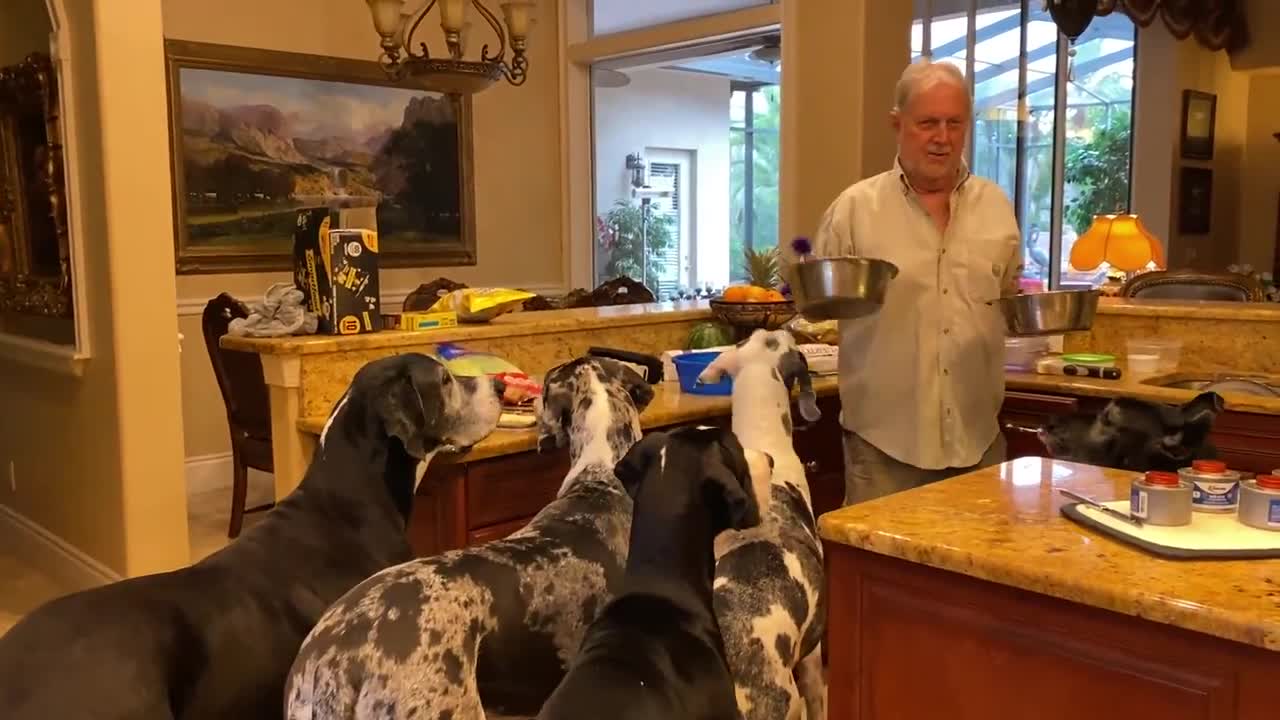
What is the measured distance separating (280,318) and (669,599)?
1.84 metres

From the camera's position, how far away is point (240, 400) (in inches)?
195

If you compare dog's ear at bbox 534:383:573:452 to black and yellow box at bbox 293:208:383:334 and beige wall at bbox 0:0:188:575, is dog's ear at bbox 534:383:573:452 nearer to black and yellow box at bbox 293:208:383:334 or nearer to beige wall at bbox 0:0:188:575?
black and yellow box at bbox 293:208:383:334

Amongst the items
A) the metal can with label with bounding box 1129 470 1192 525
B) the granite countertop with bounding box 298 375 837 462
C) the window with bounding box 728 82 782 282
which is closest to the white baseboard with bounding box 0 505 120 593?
the granite countertop with bounding box 298 375 837 462

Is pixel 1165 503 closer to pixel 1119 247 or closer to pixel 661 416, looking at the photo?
pixel 661 416

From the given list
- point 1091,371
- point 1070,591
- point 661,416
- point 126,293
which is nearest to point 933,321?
point 661,416

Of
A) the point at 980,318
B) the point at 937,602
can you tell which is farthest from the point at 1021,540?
the point at 980,318

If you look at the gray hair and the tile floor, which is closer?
the gray hair

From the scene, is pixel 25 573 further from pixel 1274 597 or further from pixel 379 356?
pixel 1274 597

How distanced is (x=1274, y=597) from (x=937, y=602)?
1.40ft

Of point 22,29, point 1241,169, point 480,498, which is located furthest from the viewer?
point 1241,169

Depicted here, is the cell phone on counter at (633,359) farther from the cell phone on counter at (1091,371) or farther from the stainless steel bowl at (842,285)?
the cell phone on counter at (1091,371)

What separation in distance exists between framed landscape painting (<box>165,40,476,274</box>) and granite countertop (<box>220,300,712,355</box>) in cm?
247

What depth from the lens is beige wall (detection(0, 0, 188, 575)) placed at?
3689mm

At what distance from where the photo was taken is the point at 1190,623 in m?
1.30
